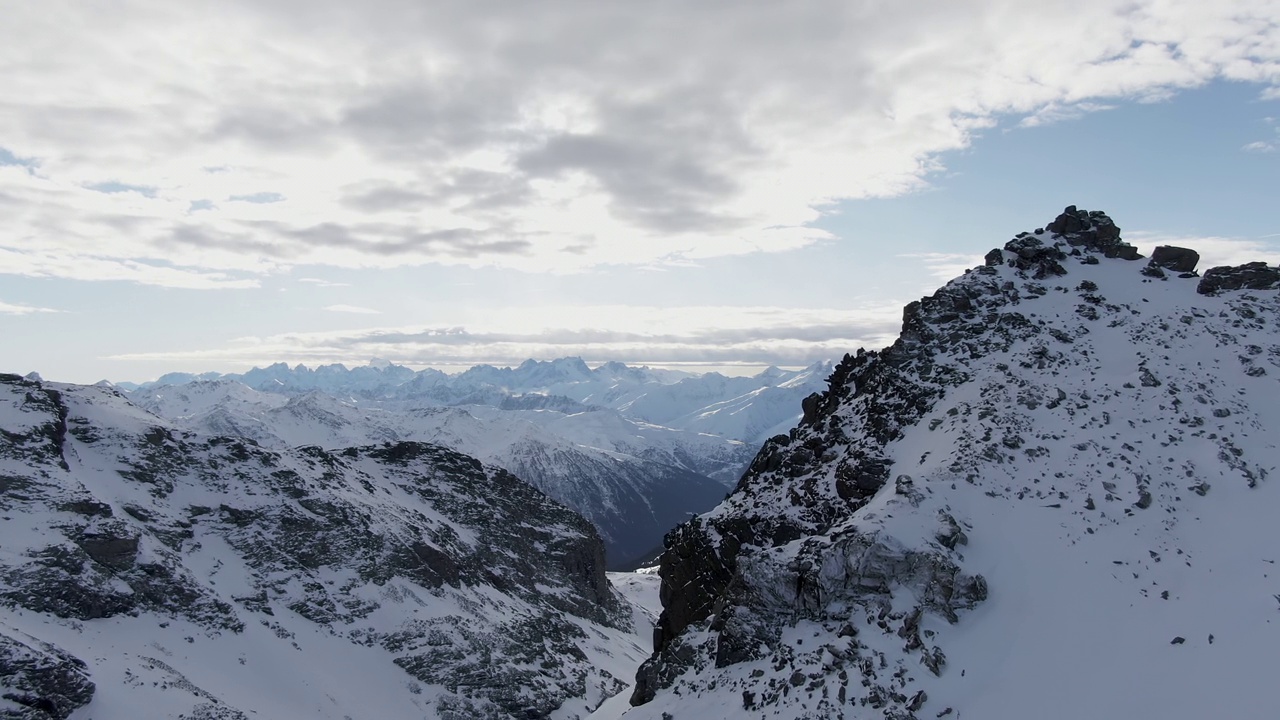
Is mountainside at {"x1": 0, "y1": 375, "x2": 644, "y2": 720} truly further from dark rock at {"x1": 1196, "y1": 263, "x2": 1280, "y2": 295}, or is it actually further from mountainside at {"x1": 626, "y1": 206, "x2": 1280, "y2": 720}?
dark rock at {"x1": 1196, "y1": 263, "x2": 1280, "y2": 295}

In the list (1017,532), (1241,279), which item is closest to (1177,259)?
(1241,279)

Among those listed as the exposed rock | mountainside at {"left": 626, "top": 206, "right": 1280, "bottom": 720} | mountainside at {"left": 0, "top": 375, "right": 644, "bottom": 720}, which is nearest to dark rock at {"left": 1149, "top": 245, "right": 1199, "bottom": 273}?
mountainside at {"left": 626, "top": 206, "right": 1280, "bottom": 720}

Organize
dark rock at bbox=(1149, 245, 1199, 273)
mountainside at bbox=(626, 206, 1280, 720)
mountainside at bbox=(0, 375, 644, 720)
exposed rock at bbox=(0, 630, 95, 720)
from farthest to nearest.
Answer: mountainside at bbox=(0, 375, 644, 720), dark rock at bbox=(1149, 245, 1199, 273), exposed rock at bbox=(0, 630, 95, 720), mountainside at bbox=(626, 206, 1280, 720)

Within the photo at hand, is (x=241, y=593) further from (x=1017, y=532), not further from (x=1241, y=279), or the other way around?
(x=1241, y=279)

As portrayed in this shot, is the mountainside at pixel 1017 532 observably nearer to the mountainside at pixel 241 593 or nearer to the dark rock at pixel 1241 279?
the dark rock at pixel 1241 279

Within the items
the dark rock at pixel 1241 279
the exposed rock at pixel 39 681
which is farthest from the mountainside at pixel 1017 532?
the exposed rock at pixel 39 681
